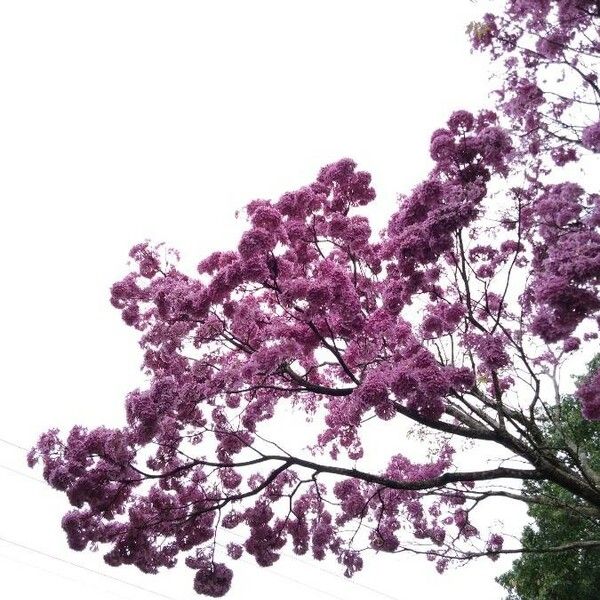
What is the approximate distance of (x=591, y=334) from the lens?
8320 mm

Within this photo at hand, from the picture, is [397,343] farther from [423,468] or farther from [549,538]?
[549,538]

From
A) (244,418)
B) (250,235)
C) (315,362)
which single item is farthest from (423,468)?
(250,235)

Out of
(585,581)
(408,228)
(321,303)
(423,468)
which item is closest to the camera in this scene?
(408,228)

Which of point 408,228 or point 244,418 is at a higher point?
point 408,228

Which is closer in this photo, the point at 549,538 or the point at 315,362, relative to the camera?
the point at 315,362

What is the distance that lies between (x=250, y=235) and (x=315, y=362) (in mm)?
2803

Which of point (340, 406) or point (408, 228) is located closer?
point (408, 228)

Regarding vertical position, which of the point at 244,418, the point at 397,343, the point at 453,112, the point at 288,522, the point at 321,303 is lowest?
the point at 288,522

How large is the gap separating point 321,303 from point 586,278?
8.00ft

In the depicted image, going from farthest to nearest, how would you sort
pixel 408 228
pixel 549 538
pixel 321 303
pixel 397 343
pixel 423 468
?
pixel 549 538
pixel 423 468
pixel 397 343
pixel 321 303
pixel 408 228

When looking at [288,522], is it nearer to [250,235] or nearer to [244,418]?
[244,418]

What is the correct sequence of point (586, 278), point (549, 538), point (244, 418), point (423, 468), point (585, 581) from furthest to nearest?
1. point (549, 538)
2. point (585, 581)
3. point (423, 468)
4. point (244, 418)
5. point (586, 278)

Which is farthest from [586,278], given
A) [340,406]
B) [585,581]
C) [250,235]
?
[585,581]

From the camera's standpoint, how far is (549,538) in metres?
13.0
